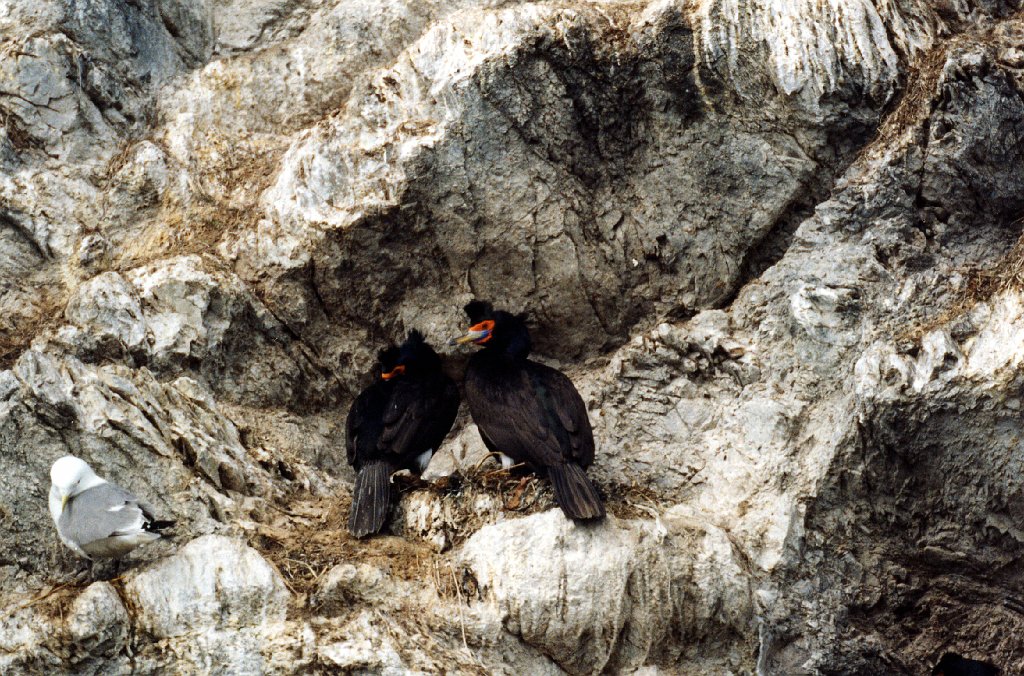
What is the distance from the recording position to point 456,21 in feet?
36.6

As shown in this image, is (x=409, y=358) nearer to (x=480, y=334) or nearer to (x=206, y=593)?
(x=480, y=334)

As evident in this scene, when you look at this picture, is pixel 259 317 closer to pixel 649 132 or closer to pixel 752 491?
pixel 649 132

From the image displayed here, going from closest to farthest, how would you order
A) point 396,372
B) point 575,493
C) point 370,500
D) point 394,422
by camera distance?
1. point 575,493
2. point 370,500
3. point 394,422
4. point 396,372

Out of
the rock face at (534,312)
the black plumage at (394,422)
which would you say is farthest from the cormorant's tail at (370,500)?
the rock face at (534,312)

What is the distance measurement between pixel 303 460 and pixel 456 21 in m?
4.36

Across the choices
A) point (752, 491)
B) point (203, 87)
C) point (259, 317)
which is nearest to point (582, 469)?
point (752, 491)

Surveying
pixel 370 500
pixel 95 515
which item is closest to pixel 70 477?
pixel 95 515

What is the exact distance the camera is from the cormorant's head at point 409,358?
10.6 m

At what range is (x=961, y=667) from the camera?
892 cm

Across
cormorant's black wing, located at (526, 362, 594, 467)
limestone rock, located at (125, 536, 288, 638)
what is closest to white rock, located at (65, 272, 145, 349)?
limestone rock, located at (125, 536, 288, 638)

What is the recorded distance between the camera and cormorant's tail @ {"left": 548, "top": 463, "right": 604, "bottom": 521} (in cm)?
865

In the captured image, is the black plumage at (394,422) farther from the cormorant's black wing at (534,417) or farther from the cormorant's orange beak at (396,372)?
the cormorant's black wing at (534,417)

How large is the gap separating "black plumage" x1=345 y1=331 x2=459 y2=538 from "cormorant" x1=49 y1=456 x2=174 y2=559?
1604 millimetres

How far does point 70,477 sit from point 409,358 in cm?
323
